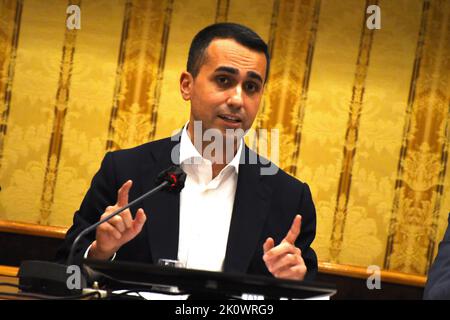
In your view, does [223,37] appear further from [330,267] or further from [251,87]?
[330,267]

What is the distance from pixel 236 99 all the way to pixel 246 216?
1.31ft

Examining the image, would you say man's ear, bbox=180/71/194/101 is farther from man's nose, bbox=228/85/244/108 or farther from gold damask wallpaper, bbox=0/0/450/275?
gold damask wallpaper, bbox=0/0/450/275

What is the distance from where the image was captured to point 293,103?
4.77 meters

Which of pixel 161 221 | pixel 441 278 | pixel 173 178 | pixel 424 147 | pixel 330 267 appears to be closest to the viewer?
pixel 441 278

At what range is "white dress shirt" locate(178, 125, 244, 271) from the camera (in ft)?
8.34

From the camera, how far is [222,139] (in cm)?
266

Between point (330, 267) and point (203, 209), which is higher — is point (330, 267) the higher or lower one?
the lower one

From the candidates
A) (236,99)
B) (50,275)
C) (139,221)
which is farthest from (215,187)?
(50,275)

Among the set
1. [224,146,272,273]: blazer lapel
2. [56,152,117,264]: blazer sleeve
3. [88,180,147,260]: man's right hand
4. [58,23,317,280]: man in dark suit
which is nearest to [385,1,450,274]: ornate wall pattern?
[58,23,317,280]: man in dark suit

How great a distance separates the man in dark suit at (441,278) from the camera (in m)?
1.74

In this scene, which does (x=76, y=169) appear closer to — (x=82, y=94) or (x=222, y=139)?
(x=82, y=94)

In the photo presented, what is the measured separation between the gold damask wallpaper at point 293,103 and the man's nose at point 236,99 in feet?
7.08

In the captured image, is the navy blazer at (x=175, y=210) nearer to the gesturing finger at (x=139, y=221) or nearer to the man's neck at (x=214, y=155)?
the man's neck at (x=214, y=155)
